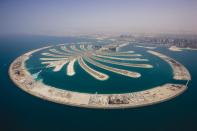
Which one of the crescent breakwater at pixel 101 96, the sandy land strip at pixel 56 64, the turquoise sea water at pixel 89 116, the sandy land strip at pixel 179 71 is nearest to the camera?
the turquoise sea water at pixel 89 116

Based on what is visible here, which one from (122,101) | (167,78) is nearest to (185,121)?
(122,101)

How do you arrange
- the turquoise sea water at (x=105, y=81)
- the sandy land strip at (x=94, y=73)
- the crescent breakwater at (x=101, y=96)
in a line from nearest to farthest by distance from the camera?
the crescent breakwater at (x=101, y=96)
the turquoise sea water at (x=105, y=81)
the sandy land strip at (x=94, y=73)

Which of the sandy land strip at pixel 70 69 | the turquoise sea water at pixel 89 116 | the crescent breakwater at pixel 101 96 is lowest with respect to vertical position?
the turquoise sea water at pixel 89 116

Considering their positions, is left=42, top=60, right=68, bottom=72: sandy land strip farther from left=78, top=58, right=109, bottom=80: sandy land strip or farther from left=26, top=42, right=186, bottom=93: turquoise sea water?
left=78, top=58, right=109, bottom=80: sandy land strip

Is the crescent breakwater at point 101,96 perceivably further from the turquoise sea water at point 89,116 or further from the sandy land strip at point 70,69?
the sandy land strip at point 70,69

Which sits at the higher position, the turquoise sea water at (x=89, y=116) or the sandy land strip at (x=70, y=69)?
the sandy land strip at (x=70, y=69)

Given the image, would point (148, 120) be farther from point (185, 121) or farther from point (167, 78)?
point (167, 78)

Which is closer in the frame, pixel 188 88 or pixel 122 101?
pixel 122 101

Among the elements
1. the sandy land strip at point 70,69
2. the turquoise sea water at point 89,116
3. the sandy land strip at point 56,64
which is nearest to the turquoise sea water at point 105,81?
the sandy land strip at point 70,69

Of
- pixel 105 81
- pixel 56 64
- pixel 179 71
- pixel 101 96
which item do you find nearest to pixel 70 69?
pixel 56 64

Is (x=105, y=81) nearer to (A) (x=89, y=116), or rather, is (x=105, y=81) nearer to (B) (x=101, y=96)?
(B) (x=101, y=96)

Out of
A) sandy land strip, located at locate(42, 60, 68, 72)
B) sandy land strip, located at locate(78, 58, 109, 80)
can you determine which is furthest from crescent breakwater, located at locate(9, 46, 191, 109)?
sandy land strip, located at locate(78, 58, 109, 80)
